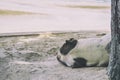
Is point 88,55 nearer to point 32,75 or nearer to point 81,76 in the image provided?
point 81,76

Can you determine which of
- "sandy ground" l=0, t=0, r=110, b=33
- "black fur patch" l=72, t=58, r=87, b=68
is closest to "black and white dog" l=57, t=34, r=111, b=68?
"black fur patch" l=72, t=58, r=87, b=68

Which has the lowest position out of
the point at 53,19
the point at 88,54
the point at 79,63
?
the point at 53,19

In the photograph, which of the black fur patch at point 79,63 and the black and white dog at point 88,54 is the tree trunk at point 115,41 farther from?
the black fur patch at point 79,63

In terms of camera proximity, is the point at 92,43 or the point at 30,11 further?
the point at 30,11

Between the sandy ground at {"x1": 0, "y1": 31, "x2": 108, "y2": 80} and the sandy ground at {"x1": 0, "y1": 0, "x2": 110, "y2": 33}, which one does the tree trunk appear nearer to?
the sandy ground at {"x1": 0, "y1": 31, "x2": 108, "y2": 80}

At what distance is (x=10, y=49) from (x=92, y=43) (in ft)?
6.14

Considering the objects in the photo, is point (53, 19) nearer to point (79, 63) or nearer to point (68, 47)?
point (68, 47)

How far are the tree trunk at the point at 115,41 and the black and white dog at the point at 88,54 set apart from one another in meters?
1.19

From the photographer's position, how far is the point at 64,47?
583 centimetres

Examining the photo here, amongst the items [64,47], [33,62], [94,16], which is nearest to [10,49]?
[33,62]

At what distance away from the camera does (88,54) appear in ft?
17.8

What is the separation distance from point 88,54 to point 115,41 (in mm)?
1452

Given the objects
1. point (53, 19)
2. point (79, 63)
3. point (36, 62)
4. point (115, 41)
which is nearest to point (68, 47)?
point (79, 63)

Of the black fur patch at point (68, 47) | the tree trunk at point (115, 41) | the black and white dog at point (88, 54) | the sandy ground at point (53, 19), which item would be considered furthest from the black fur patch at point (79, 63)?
the sandy ground at point (53, 19)
